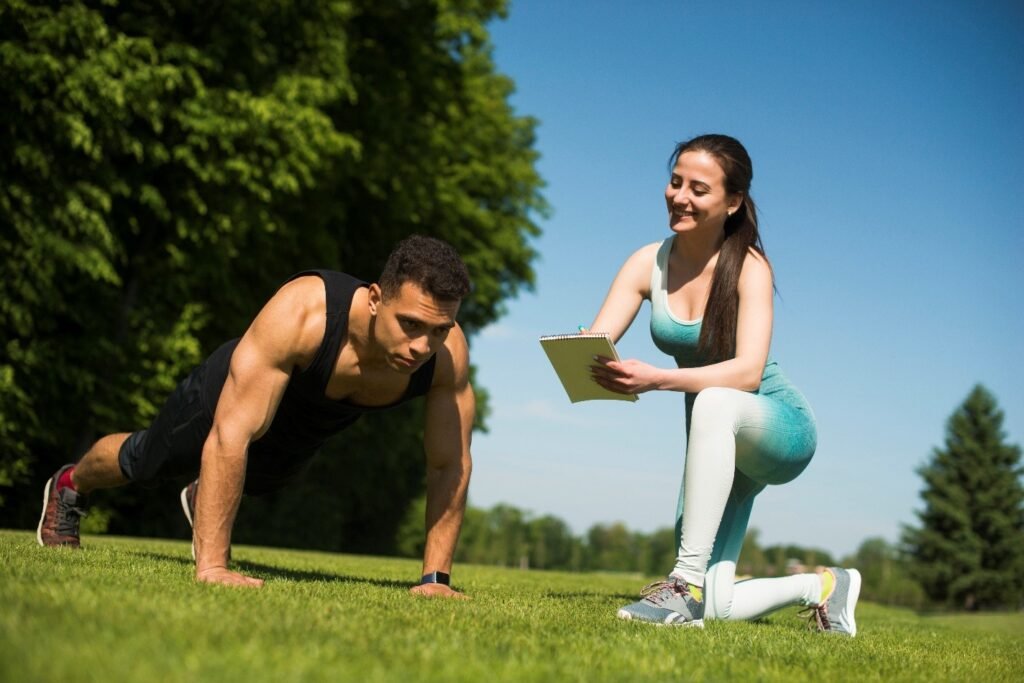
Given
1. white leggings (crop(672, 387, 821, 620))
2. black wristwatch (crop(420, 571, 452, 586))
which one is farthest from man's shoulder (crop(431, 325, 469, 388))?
white leggings (crop(672, 387, 821, 620))

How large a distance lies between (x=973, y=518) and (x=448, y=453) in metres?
50.3

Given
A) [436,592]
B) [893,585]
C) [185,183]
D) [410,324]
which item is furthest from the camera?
[893,585]

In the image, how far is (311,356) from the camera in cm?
520

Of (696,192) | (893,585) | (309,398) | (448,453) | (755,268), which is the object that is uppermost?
(696,192)

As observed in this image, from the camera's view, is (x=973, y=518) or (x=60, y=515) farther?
(x=973, y=518)

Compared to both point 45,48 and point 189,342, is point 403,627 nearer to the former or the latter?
point 45,48

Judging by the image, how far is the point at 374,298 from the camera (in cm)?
512

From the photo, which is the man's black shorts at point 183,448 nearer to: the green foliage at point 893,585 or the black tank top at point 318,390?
the black tank top at point 318,390

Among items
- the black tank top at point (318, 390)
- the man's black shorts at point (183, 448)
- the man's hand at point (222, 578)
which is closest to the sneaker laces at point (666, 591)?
the black tank top at point (318, 390)

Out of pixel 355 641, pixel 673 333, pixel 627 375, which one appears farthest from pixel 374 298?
pixel 355 641

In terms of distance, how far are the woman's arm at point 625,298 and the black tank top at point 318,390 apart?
101cm

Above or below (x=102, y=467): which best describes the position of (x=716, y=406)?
above

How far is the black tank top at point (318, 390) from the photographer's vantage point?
5215 millimetres

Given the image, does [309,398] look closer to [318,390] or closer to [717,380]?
[318,390]
